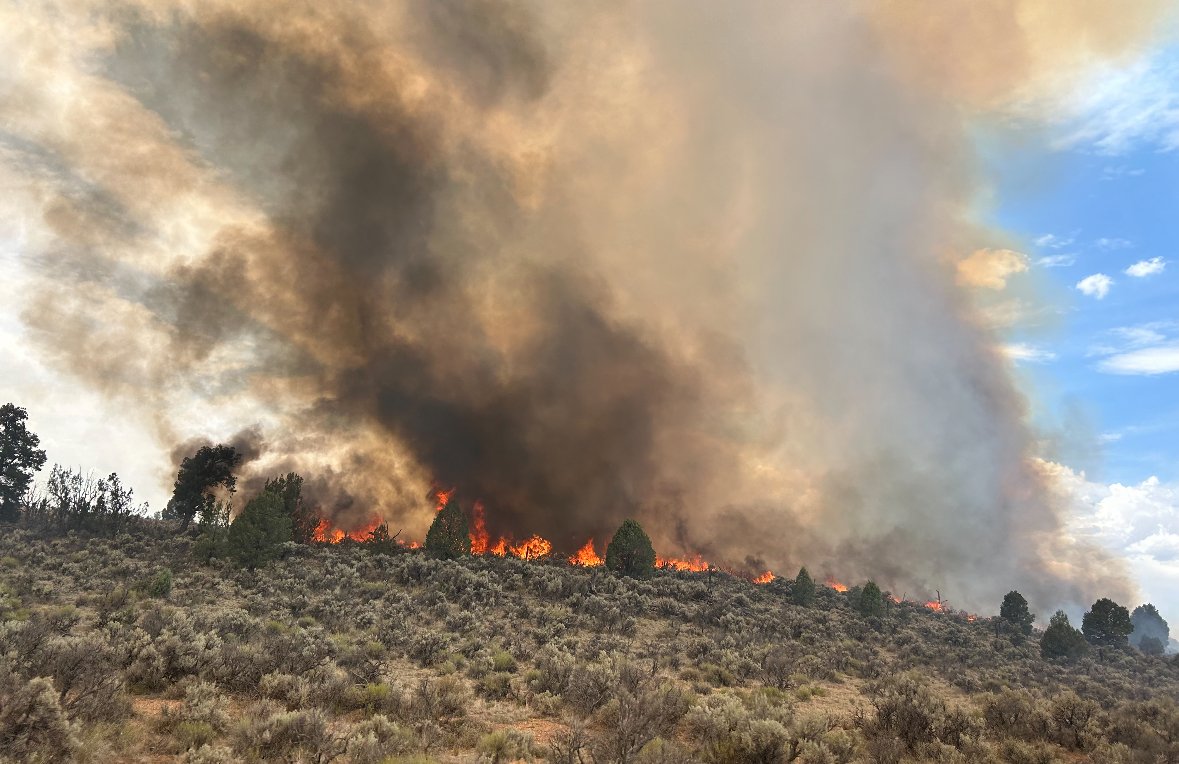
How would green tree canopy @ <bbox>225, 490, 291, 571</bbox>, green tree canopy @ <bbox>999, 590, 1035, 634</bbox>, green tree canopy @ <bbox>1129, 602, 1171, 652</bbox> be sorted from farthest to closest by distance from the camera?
green tree canopy @ <bbox>1129, 602, 1171, 652</bbox> → green tree canopy @ <bbox>999, 590, 1035, 634</bbox> → green tree canopy @ <bbox>225, 490, 291, 571</bbox>

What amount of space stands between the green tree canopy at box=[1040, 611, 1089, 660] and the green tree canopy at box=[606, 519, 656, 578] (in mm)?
38708

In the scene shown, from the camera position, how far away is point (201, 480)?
202ft

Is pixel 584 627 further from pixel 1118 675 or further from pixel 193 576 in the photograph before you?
pixel 1118 675

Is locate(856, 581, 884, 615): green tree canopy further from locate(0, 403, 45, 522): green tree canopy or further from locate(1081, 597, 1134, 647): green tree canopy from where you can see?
locate(0, 403, 45, 522): green tree canopy

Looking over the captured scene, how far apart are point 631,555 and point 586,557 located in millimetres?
25629

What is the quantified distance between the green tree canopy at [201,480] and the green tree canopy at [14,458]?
20.9 m

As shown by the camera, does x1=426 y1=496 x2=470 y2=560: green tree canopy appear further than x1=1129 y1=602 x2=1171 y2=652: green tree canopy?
No

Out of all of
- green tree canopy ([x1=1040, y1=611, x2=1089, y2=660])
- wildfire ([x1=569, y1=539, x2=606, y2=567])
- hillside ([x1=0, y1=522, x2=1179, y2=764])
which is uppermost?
wildfire ([x1=569, y1=539, x2=606, y2=567])

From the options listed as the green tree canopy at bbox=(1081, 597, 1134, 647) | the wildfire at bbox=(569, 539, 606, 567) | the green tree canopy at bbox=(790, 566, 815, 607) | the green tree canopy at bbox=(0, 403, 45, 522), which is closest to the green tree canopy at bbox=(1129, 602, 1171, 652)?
the green tree canopy at bbox=(1081, 597, 1134, 647)

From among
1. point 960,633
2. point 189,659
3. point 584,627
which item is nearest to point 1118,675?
point 960,633

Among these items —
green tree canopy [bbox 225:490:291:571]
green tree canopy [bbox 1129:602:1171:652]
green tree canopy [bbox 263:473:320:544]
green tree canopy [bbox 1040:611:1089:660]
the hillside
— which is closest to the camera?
the hillside

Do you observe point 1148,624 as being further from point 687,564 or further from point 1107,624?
point 687,564

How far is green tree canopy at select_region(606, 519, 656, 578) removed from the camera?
196 feet

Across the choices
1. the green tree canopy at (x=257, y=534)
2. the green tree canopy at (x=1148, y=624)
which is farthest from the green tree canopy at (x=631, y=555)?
the green tree canopy at (x=1148, y=624)
